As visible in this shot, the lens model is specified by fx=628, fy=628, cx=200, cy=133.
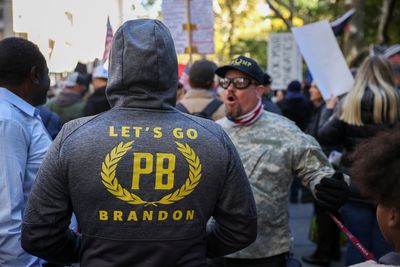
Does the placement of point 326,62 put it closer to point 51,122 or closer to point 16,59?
point 51,122

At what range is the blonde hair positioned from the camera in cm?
494

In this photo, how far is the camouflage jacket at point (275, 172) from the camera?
381cm

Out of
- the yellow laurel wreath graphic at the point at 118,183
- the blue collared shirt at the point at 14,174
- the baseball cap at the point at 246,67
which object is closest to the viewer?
the yellow laurel wreath graphic at the point at 118,183

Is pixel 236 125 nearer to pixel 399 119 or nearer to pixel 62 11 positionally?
pixel 62 11

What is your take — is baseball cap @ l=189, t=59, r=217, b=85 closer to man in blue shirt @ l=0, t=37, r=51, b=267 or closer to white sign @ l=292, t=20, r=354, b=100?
white sign @ l=292, t=20, r=354, b=100

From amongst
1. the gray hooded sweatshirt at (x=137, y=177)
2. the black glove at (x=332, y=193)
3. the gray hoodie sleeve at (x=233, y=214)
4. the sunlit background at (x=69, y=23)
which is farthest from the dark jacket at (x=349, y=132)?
the gray hooded sweatshirt at (x=137, y=177)

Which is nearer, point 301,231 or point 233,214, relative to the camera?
point 233,214

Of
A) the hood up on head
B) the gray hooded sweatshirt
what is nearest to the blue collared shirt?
the gray hooded sweatshirt

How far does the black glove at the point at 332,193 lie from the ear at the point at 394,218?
1.26m

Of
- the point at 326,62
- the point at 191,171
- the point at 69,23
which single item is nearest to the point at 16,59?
the point at 69,23

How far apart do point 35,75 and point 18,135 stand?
41cm

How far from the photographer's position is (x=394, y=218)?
2.17 metres

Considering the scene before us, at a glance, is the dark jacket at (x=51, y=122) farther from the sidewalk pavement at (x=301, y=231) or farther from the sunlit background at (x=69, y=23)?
the sidewalk pavement at (x=301, y=231)

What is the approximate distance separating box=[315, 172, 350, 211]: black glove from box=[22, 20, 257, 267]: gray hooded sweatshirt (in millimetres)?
1007
